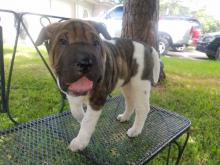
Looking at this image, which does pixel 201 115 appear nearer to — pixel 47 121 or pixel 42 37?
pixel 47 121

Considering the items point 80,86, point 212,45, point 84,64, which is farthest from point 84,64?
point 212,45

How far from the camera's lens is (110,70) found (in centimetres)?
186

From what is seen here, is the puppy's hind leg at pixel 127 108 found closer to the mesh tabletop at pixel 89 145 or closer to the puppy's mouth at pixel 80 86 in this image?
the mesh tabletop at pixel 89 145

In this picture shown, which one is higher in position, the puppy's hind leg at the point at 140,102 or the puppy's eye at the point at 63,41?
the puppy's eye at the point at 63,41

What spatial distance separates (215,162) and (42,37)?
211cm

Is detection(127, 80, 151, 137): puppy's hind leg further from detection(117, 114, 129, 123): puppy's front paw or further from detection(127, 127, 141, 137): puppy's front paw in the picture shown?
detection(117, 114, 129, 123): puppy's front paw

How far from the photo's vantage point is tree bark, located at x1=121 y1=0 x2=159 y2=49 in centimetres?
450

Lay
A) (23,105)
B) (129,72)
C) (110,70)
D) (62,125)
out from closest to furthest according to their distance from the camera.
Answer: (110,70) → (129,72) → (62,125) → (23,105)

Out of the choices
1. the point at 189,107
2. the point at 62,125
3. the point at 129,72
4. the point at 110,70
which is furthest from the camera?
the point at 189,107

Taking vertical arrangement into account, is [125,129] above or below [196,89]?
above

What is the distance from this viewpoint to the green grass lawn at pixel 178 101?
3.02 metres

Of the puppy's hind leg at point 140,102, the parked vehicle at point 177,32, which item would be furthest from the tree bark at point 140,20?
the parked vehicle at point 177,32

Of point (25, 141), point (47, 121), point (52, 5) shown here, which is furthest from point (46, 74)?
point (52, 5)

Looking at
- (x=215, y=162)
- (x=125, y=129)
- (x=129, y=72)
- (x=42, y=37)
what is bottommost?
(x=215, y=162)
